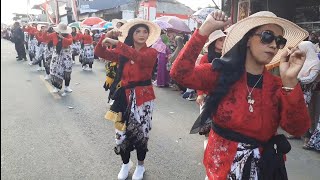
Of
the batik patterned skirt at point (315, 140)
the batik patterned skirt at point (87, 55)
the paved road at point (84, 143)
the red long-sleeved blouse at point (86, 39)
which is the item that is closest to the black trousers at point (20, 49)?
the red long-sleeved blouse at point (86, 39)

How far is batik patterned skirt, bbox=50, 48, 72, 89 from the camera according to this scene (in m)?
9.30

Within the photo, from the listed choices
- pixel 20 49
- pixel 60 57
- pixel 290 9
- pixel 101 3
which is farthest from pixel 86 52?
pixel 101 3

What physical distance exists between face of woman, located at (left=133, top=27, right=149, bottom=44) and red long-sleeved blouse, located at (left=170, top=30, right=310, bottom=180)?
191cm

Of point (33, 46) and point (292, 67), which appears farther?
point (33, 46)

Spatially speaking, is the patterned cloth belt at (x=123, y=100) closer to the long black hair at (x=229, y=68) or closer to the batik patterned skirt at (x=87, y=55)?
the long black hair at (x=229, y=68)

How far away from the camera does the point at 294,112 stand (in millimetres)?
2074

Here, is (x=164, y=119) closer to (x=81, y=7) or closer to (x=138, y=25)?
(x=138, y=25)

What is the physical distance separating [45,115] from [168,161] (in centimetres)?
347

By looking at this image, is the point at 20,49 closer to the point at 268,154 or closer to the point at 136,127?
→ the point at 136,127

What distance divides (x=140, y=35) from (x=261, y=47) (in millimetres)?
2149

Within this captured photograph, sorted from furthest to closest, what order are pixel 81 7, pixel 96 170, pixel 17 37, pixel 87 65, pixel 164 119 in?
1. pixel 81 7
2. pixel 17 37
3. pixel 87 65
4. pixel 164 119
5. pixel 96 170

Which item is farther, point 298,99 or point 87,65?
point 87,65

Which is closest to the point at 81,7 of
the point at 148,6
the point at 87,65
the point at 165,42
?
the point at 148,6

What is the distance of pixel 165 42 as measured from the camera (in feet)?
37.5
